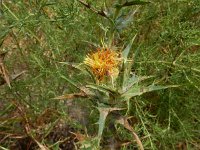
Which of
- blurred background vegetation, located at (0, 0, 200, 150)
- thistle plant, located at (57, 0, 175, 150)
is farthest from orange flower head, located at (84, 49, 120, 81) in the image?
blurred background vegetation, located at (0, 0, 200, 150)

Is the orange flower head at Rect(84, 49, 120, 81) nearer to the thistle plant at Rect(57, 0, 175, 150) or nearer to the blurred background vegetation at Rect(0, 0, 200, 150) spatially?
the thistle plant at Rect(57, 0, 175, 150)

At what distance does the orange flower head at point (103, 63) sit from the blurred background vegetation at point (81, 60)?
507 millimetres

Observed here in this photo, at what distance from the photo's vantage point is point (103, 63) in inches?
67.9

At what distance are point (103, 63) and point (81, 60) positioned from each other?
2.26 feet

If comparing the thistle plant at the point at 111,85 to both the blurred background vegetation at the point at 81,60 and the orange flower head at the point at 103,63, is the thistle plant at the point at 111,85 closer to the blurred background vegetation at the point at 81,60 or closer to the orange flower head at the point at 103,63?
the orange flower head at the point at 103,63

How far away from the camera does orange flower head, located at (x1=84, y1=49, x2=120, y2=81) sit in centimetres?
172

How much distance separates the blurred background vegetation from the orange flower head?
0.51m

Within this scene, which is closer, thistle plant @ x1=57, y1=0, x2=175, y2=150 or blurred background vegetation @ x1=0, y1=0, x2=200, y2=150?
thistle plant @ x1=57, y1=0, x2=175, y2=150

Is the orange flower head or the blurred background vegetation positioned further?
the blurred background vegetation

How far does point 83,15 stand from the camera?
2.46 metres

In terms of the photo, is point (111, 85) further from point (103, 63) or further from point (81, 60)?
point (81, 60)

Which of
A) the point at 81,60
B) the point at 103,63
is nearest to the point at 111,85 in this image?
the point at 103,63

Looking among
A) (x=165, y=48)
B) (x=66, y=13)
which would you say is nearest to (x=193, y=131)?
(x=165, y=48)

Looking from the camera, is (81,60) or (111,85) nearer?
(111,85)
